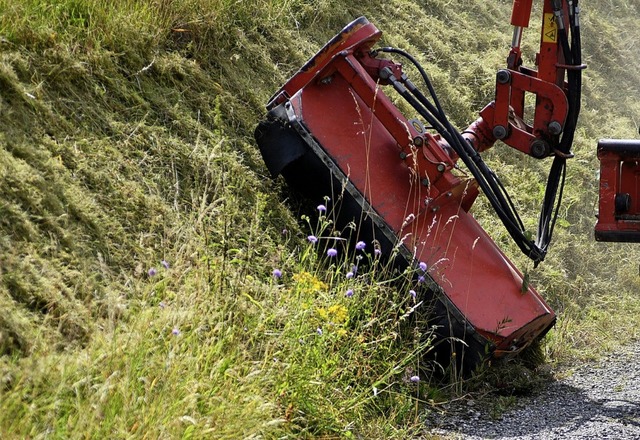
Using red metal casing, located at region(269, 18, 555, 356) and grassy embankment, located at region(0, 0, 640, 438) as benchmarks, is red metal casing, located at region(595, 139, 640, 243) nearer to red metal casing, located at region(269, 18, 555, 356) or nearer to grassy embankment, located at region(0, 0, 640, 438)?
red metal casing, located at region(269, 18, 555, 356)

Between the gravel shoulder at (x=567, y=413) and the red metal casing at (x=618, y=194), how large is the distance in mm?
799

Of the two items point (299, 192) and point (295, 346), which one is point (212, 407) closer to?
point (295, 346)

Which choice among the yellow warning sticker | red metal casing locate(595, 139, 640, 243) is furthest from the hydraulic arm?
red metal casing locate(595, 139, 640, 243)

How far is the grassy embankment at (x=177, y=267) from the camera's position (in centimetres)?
350

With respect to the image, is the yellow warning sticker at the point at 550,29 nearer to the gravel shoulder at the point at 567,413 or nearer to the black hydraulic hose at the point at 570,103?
the black hydraulic hose at the point at 570,103

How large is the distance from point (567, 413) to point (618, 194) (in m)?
1.41

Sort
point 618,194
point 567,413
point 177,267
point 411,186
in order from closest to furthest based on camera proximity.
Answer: point 177,267 → point 567,413 → point 411,186 → point 618,194

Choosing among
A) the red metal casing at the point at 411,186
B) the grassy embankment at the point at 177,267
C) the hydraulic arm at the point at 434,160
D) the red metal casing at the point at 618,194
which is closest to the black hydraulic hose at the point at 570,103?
the hydraulic arm at the point at 434,160

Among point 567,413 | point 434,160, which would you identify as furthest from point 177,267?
point 567,413

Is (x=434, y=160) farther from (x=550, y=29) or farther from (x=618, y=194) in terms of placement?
(x=618, y=194)

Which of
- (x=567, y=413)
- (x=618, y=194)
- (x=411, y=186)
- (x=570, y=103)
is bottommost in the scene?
(x=567, y=413)

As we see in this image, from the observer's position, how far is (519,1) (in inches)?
231

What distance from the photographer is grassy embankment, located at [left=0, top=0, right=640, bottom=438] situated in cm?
350

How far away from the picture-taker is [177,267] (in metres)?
4.09
